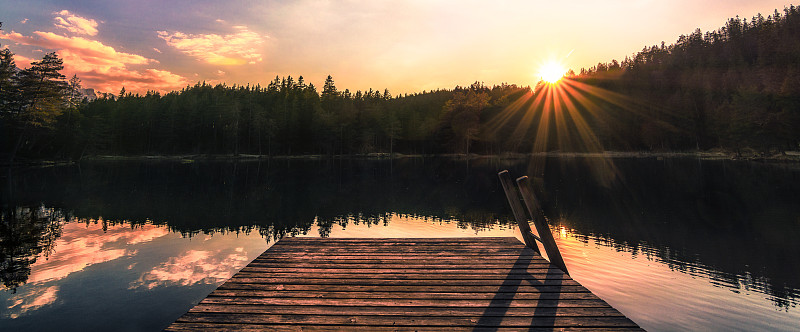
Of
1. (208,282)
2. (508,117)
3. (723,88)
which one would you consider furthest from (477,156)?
(208,282)

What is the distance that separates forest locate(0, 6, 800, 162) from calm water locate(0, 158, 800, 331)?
66792 mm

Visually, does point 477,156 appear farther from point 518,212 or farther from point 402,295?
point 402,295

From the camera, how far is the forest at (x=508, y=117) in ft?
255

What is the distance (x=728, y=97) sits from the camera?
97125 mm

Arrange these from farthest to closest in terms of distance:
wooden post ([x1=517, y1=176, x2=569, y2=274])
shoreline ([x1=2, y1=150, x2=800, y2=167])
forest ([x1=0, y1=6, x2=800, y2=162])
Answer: forest ([x1=0, y1=6, x2=800, y2=162]) < shoreline ([x1=2, y1=150, x2=800, y2=167]) < wooden post ([x1=517, y1=176, x2=569, y2=274])

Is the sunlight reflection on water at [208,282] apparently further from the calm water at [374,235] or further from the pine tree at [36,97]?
the pine tree at [36,97]

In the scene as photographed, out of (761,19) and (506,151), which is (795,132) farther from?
(761,19)

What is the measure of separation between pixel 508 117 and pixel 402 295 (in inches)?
4066

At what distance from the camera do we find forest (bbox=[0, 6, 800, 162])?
7775 cm

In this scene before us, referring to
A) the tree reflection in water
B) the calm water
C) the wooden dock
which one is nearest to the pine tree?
the calm water

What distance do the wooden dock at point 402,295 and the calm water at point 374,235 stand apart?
2514 millimetres

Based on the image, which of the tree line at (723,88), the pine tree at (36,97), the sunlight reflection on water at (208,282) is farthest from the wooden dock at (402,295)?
the tree line at (723,88)

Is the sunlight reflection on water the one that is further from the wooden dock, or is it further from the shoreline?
the shoreline

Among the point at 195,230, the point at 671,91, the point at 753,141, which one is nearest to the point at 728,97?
the point at 671,91
